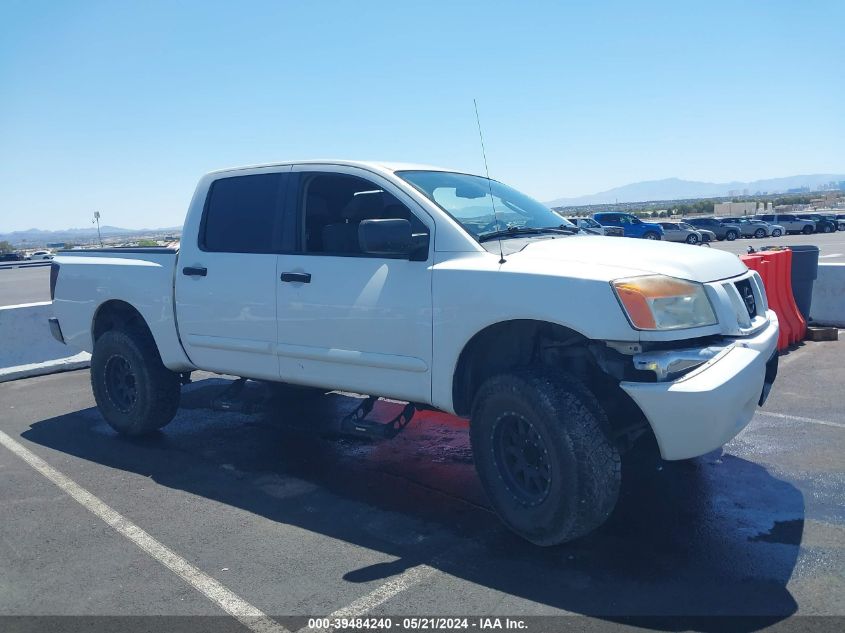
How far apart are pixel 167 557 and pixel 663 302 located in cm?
287

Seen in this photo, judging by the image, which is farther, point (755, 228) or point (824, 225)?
point (824, 225)

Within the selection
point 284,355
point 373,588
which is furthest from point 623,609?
point 284,355

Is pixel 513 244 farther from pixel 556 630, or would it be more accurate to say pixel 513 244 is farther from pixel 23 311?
pixel 23 311

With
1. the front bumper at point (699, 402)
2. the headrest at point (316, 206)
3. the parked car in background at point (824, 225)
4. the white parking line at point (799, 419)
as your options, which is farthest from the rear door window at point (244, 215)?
the parked car in background at point (824, 225)

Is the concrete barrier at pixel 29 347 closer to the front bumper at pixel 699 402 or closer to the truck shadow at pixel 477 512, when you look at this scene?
the truck shadow at pixel 477 512

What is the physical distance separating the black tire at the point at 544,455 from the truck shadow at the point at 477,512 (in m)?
0.21

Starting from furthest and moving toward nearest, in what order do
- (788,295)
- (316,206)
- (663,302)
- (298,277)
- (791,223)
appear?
(791,223), (788,295), (316,206), (298,277), (663,302)

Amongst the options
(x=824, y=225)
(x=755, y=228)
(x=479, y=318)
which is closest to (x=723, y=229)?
(x=755, y=228)

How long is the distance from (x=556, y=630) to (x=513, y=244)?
2088mm

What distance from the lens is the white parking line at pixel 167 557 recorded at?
10.9ft

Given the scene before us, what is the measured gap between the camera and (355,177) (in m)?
4.88

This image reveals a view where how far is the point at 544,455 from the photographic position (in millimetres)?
3846

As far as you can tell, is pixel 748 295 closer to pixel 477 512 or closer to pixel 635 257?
pixel 635 257

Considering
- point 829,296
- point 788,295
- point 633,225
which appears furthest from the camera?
point 633,225
